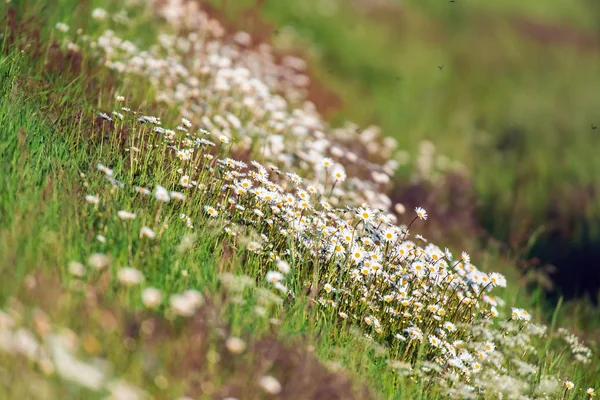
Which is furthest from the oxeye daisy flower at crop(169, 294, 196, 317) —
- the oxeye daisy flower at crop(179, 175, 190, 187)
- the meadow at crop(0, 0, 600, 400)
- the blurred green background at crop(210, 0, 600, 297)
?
the blurred green background at crop(210, 0, 600, 297)

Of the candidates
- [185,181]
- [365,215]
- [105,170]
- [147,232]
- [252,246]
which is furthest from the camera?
[365,215]

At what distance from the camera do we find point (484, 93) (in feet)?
40.2

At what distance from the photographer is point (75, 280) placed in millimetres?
2781

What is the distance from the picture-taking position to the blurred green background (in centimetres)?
923

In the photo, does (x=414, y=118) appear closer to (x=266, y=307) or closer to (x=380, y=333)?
(x=380, y=333)

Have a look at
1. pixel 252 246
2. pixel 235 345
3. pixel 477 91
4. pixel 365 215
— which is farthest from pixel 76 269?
pixel 477 91

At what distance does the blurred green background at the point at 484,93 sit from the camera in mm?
9234

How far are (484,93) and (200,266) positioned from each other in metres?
9.89

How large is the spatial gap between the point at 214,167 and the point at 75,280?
5.73ft

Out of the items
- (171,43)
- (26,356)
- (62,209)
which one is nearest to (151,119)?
(62,209)

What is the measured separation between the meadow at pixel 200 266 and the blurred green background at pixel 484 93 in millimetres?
2425

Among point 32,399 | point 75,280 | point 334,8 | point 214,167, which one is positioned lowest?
point 32,399

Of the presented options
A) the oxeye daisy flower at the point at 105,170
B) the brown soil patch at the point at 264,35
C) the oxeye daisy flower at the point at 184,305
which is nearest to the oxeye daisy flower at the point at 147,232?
the oxeye daisy flower at the point at 105,170

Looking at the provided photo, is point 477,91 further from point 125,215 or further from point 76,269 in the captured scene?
point 76,269
